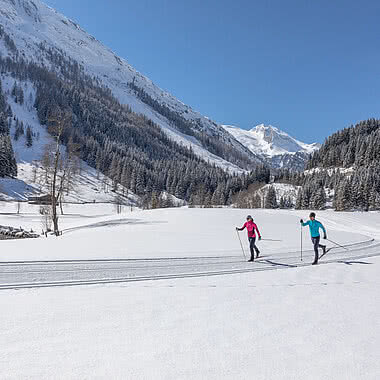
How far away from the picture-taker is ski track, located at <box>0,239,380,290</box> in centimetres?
858

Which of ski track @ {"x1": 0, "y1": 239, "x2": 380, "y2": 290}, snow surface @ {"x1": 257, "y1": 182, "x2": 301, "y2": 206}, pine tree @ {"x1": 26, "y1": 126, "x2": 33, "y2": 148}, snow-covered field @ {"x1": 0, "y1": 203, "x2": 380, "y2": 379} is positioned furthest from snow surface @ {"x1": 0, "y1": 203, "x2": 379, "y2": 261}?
pine tree @ {"x1": 26, "y1": 126, "x2": 33, "y2": 148}

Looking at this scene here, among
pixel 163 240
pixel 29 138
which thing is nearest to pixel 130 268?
pixel 163 240

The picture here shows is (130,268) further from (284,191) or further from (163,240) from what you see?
(284,191)

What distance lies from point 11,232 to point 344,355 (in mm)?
32367

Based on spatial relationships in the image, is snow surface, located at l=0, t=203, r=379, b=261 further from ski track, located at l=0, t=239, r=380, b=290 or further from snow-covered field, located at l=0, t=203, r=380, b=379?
snow-covered field, located at l=0, t=203, r=380, b=379

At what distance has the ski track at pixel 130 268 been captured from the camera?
8.58m

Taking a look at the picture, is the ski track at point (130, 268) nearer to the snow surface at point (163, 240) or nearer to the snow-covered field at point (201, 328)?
the snow-covered field at point (201, 328)

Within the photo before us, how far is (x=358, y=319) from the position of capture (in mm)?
5961

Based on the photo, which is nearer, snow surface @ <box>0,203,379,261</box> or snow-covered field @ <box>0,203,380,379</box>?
snow-covered field @ <box>0,203,380,379</box>

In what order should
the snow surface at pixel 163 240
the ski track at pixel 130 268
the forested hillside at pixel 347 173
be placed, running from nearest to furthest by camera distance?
the ski track at pixel 130 268, the snow surface at pixel 163 240, the forested hillside at pixel 347 173

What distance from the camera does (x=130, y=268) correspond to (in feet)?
36.0

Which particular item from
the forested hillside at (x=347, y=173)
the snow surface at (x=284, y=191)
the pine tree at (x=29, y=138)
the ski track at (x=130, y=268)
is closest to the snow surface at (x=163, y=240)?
the ski track at (x=130, y=268)

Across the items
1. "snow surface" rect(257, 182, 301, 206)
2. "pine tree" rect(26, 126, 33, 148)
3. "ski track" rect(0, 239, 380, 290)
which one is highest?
"pine tree" rect(26, 126, 33, 148)

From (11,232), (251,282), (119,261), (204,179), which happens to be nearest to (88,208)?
(11,232)
